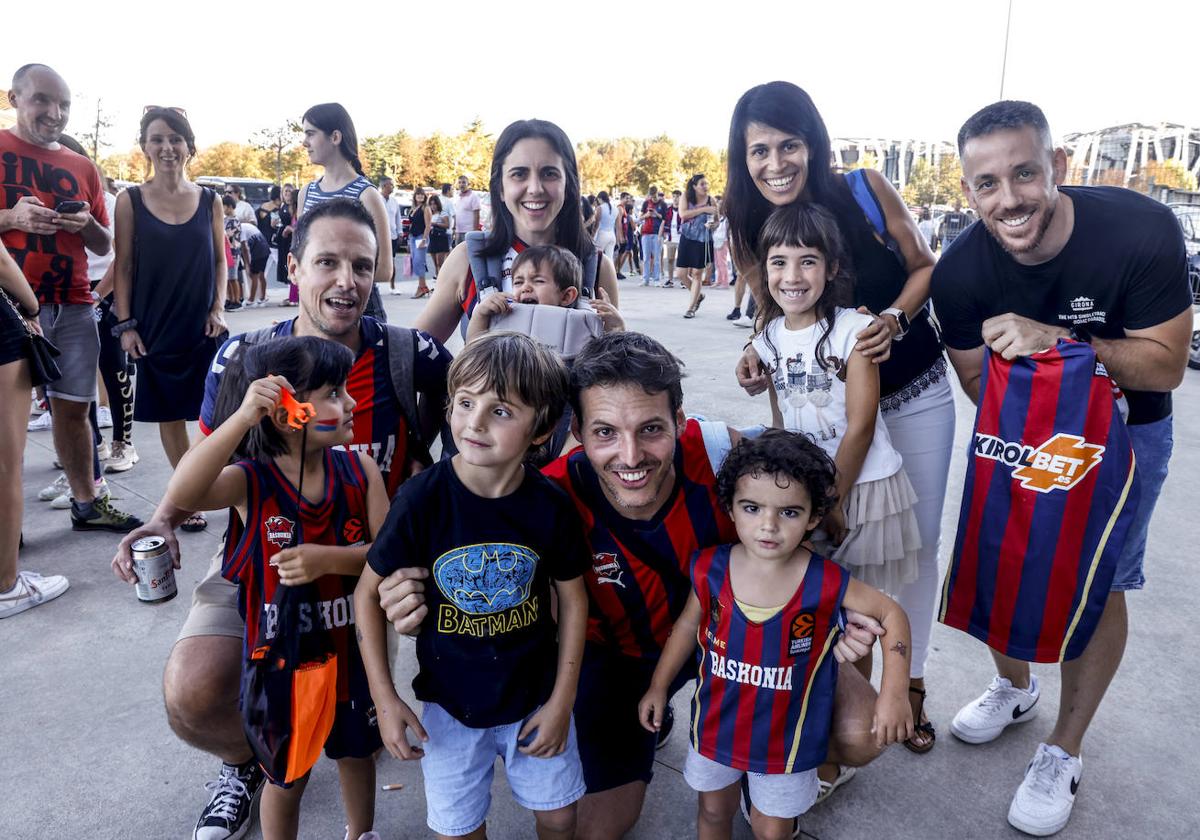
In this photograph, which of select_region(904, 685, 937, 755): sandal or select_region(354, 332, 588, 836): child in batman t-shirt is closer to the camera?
select_region(354, 332, 588, 836): child in batman t-shirt

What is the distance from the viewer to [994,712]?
8.50 feet

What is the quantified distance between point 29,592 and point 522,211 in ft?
8.87

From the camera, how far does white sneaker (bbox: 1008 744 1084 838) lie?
7.06ft

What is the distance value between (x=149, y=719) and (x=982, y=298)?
9.99 ft

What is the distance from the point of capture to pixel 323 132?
172 inches

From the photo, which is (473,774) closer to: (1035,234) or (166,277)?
(1035,234)

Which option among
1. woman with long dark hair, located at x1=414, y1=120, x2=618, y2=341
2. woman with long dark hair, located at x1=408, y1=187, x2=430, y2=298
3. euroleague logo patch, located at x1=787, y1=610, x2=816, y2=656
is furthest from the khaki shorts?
woman with long dark hair, located at x1=408, y1=187, x2=430, y2=298

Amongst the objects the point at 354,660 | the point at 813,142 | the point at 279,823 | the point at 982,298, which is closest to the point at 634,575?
the point at 354,660

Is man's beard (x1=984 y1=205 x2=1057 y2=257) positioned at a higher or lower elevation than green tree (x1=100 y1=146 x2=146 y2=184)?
lower

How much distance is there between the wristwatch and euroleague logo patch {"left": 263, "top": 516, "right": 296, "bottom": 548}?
1.70 m

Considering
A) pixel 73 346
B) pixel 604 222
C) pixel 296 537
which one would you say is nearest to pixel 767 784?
pixel 296 537

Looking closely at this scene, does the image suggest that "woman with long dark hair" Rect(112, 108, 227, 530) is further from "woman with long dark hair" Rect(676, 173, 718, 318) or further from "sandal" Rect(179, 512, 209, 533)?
"woman with long dark hair" Rect(676, 173, 718, 318)

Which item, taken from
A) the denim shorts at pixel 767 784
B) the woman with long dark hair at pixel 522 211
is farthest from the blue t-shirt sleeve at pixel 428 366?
the denim shorts at pixel 767 784

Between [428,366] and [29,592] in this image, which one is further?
[29,592]
